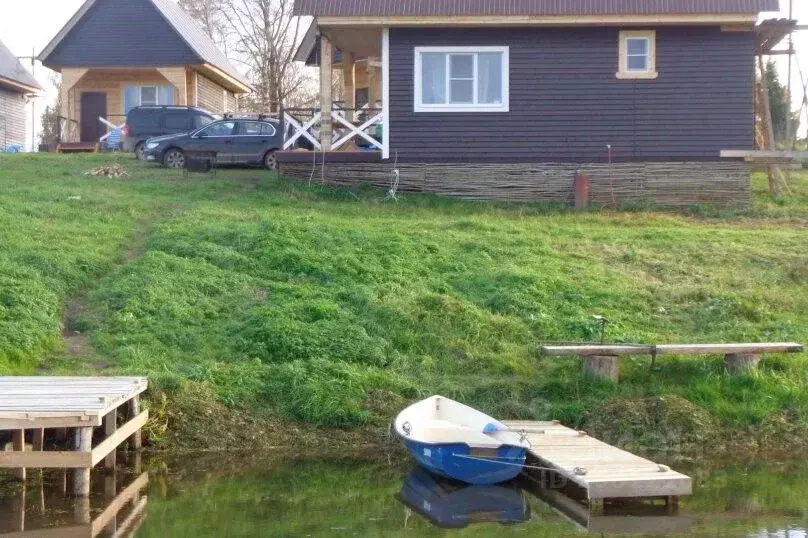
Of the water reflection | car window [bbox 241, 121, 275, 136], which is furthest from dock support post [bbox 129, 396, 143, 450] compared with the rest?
car window [bbox 241, 121, 275, 136]

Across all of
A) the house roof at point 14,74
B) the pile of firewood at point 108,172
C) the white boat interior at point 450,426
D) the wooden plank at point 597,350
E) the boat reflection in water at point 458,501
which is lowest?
the boat reflection in water at point 458,501

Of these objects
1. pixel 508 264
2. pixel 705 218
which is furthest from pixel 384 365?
pixel 705 218

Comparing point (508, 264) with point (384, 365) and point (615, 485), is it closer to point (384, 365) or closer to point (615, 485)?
point (384, 365)

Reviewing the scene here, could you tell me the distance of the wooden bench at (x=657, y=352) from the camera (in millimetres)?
14344

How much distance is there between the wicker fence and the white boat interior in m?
12.2

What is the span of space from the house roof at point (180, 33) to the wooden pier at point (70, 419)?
2803 cm

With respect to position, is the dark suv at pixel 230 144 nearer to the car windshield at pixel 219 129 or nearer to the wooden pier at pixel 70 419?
the car windshield at pixel 219 129

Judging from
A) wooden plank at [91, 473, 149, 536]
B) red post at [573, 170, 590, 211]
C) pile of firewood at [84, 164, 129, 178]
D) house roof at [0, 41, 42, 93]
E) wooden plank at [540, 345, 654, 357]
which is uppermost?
house roof at [0, 41, 42, 93]

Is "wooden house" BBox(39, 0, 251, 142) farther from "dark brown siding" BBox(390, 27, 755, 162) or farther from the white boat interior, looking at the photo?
the white boat interior

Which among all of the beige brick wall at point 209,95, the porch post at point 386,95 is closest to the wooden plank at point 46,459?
the porch post at point 386,95

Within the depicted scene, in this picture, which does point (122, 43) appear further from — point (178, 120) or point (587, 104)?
point (587, 104)

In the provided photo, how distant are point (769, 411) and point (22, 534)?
28.7 feet

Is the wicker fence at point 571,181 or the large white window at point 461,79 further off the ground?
the large white window at point 461,79

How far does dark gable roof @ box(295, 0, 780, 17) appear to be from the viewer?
2467 centimetres
